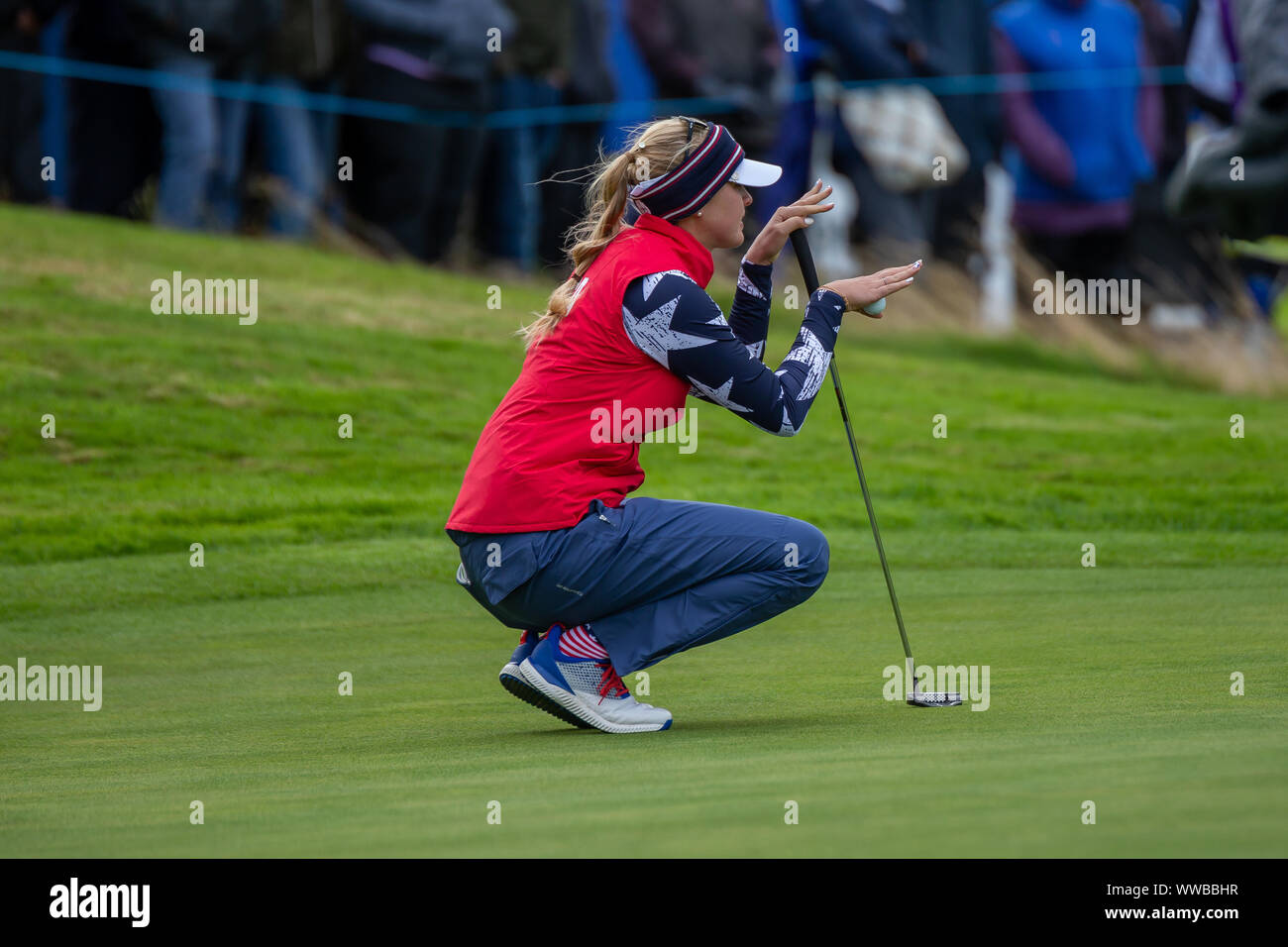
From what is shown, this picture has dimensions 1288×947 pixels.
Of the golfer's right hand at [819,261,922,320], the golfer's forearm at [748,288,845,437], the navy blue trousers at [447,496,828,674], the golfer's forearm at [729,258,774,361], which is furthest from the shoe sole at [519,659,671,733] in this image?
the golfer's right hand at [819,261,922,320]

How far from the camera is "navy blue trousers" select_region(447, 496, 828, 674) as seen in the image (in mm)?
5305

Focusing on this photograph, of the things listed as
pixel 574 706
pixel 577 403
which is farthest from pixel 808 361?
pixel 574 706

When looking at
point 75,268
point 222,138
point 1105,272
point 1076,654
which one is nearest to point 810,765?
point 1076,654

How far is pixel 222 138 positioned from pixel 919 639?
37.0ft

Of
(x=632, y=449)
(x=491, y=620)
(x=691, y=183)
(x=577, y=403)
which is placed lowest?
(x=491, y=620)

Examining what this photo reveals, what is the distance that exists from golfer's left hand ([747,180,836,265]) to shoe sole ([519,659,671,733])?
140 cm

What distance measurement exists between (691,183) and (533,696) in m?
1.55

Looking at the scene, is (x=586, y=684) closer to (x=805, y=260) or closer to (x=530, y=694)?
(x=530, y=694)

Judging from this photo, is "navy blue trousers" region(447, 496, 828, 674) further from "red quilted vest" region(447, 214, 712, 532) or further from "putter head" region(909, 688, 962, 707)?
"putter head" region(909, 688, 962, 707)

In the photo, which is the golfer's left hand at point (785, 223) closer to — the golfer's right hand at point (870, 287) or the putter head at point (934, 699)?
the golfer's right hand at point (870, 287)

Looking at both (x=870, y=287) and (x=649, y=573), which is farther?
(x=870, y=287)

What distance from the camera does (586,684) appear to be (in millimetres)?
5398

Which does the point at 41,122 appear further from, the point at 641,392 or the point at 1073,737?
the point at 1073,737

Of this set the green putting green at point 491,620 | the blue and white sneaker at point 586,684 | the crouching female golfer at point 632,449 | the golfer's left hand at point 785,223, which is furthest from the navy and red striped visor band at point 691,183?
the green putting green at point 491,620
